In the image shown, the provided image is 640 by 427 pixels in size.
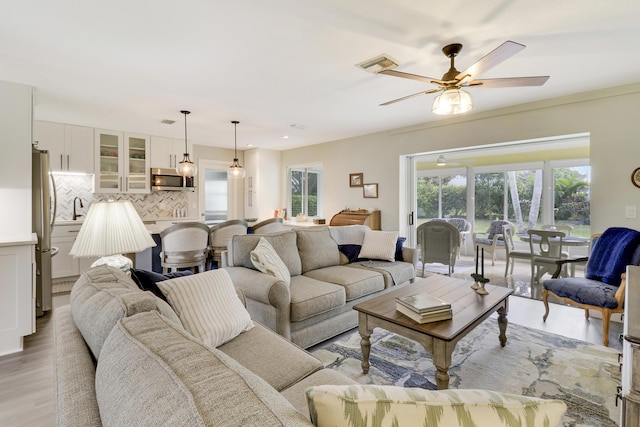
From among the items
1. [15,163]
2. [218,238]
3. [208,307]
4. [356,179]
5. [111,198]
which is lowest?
[208,307]

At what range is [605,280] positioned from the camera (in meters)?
2.95

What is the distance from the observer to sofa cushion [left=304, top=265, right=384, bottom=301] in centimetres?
→ 290

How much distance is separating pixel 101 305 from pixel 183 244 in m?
2.78

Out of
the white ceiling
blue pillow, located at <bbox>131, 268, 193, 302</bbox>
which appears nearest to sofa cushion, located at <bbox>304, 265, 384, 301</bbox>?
blue pillow, located at <bbox>131, 268, 193, 302</bbox>

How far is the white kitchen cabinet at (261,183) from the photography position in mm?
6996

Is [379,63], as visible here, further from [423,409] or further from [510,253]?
[510,253]

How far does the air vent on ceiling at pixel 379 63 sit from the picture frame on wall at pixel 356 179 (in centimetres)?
299

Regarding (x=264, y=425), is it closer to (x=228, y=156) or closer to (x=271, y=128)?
(x=271, y=128)

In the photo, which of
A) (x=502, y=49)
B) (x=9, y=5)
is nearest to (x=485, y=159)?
(x=502, y=49)

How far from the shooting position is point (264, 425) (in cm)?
52

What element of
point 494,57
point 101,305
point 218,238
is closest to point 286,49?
point 494,57

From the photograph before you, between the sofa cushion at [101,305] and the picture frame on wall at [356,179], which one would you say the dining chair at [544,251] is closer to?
the picture frame on wall at [356,179]

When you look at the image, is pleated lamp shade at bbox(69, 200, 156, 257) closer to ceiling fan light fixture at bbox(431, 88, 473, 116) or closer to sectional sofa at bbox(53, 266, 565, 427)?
sectional sofa at bbox(53, 266, 565, 427)

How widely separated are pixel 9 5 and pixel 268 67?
1.73 metres
